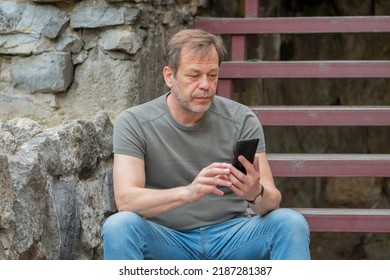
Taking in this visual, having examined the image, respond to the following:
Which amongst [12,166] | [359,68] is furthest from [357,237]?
[12,166]

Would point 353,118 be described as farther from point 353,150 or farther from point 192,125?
point 353,150

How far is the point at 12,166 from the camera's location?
12.0ft

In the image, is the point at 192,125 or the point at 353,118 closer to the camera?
the point at 192,125

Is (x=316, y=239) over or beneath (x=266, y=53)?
beneath

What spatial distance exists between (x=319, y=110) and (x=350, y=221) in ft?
2.02

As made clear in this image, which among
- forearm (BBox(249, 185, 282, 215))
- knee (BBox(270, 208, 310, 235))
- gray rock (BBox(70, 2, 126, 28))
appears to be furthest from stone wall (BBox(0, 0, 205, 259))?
knee (BBox(270, 208, 310, 235))

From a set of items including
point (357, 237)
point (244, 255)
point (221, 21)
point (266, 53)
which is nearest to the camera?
point (244, 255)

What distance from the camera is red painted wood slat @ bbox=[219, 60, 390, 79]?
5.35 meters

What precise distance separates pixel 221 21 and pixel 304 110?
0.76m

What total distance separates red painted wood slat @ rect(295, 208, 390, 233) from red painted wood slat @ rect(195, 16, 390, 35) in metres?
1.12

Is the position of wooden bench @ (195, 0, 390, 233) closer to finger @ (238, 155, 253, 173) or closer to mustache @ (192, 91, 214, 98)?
mustache @ (192, 91, 214, 98)
